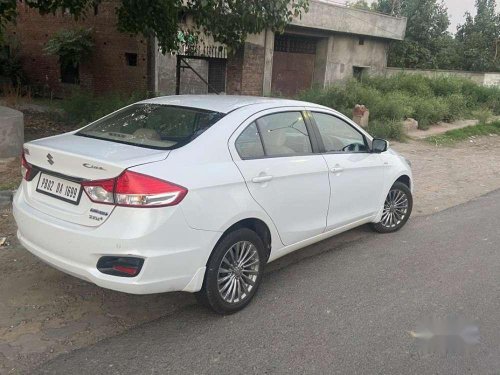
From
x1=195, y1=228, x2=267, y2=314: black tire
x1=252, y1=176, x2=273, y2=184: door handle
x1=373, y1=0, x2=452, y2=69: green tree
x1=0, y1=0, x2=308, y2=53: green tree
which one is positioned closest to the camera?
x1=195, y1=228, x2=267, y2=314: black tire

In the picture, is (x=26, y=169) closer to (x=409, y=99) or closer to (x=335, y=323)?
(x=335, y=323)

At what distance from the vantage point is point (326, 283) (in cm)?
433

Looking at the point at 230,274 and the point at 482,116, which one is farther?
the point at 482,116

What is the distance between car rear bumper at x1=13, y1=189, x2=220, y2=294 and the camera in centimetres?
306

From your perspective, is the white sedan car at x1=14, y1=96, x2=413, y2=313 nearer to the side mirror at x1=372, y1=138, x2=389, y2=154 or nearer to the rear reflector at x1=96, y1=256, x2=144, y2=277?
the rear reflector at x1=96, y1=256, x2=144, y2=277

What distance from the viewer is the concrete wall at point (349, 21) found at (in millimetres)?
18438

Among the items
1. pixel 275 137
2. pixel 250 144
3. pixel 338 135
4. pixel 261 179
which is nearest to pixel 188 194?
pixel 261 179

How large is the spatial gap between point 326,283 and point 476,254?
1836 millimetres

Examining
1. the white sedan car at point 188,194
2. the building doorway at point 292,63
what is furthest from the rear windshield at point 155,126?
the building doorway at point 292,63

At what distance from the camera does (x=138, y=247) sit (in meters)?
3.05

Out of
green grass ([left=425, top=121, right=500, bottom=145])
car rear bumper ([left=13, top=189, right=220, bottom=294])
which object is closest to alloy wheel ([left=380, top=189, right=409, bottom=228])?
car rear bumper ([left=13, top=189, right=220, bottom=294])

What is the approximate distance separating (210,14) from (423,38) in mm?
23485

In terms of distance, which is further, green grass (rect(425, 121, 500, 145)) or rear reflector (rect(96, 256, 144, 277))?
green grass (rect(425, 121, 500, 145))

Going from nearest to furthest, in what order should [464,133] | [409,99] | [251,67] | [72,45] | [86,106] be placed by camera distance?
[86,106] → [464,133] → [409,99] → [72,45] → [251,67]
